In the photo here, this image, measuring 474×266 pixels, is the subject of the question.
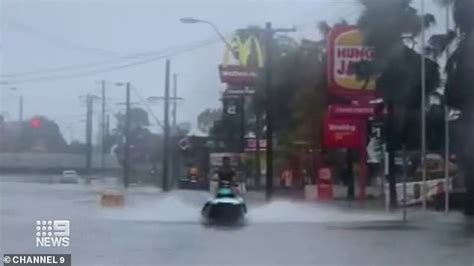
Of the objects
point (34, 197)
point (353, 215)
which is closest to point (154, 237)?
point (34, 197)

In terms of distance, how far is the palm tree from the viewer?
488 inches

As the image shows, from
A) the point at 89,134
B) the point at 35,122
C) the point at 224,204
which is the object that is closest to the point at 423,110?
the point at 224,204

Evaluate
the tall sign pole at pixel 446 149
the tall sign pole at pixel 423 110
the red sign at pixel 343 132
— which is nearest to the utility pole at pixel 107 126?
the red sign at pixel 343 132

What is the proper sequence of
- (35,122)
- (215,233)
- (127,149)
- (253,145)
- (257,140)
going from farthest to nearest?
(257,140), (253,145), (215,233), (127,149), (35,122)

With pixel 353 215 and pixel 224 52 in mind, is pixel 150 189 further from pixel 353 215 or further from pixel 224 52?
pixel 353 215

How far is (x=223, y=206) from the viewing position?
420 inches

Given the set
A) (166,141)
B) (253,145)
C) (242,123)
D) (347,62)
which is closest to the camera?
(166,141)

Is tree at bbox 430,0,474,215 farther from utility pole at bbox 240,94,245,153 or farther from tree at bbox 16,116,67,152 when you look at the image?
tree at bbox 16,116,67,152

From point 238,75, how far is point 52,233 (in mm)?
4193

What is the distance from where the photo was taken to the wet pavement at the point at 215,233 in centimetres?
878

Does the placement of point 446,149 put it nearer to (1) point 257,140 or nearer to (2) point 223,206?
(1) point 257,140

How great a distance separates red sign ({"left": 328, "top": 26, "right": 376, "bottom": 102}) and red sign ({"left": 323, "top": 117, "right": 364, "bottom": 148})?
0.32 metres

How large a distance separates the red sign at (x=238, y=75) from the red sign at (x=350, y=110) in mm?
1168

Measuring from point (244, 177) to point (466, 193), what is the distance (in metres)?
2.69
